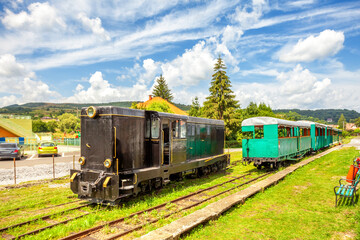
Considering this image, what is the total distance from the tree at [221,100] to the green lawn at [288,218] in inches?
1034

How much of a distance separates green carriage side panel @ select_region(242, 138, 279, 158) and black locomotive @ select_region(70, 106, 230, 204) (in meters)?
4.94

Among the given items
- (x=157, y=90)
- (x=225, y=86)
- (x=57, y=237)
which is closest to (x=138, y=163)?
→ (x=57, y=237)

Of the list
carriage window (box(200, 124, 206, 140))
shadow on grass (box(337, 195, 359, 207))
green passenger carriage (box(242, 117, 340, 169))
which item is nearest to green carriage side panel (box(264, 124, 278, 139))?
green passenger carriage (box(242, 117, 340, 169))

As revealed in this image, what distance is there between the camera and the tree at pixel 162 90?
67875 mm

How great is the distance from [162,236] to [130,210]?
277 cm

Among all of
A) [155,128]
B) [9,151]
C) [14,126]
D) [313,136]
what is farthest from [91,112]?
[14,126]

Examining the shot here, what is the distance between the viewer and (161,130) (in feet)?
30.8

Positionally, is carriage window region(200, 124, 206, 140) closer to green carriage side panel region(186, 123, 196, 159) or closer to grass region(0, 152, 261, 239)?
green carriage side panel region(186, 123, 196, 159)

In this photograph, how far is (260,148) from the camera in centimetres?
1397

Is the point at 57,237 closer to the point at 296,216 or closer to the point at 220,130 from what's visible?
the point at 296,216

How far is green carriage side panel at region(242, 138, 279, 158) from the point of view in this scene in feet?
44.3

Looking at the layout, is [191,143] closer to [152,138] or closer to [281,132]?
[152,138]

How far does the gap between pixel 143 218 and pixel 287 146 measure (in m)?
11.4

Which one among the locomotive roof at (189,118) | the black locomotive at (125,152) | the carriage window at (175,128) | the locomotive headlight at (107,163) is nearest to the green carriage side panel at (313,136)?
the locomotive roof at (189,118)
